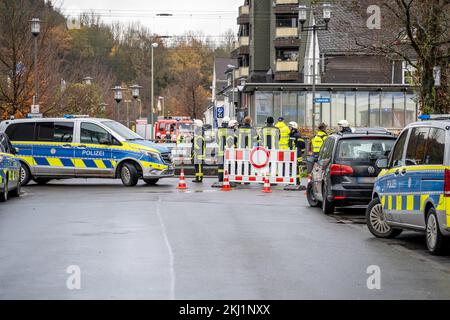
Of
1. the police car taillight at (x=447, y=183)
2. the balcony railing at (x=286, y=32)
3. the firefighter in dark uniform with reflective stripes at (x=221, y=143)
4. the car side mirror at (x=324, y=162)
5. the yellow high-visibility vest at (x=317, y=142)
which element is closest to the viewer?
the police car taillight at (x=447, y=183)

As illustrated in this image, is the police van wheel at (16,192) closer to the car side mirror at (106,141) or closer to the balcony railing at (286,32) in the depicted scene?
the car side mirror at (106,141)

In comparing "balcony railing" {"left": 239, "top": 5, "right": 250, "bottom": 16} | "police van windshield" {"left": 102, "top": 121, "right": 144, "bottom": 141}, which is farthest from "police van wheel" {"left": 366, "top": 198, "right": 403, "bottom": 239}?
"balcony railing" {"left": 239, "top": 5, "right": 250, "bottom": 16}

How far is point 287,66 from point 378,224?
6249cm

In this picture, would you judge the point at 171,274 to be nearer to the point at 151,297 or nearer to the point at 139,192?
the point at 151,297

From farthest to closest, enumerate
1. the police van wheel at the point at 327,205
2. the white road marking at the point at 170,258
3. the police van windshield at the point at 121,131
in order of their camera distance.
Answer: the police van windshield at the point at 121,131 < the police van wheel at the point at 327,205 < the white road marking at the point at 170,258

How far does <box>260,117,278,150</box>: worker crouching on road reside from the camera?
87.8 feet

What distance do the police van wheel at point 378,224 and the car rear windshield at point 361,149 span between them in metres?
3.31

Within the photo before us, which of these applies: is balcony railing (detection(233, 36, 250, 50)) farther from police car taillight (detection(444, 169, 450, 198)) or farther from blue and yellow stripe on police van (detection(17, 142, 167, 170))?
police car taillight (detection(444, 169, 450, 198))

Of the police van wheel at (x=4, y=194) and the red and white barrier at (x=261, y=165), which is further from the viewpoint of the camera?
the red and white barrier at (x=261, y=165)

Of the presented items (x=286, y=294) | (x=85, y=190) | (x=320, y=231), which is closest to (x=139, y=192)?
(x=85, y=190)

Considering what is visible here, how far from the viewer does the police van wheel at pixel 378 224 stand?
14.9 meters

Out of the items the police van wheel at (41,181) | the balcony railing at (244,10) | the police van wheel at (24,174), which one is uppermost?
the balcony railing at (244,10)

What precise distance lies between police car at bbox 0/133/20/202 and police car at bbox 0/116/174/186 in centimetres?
352

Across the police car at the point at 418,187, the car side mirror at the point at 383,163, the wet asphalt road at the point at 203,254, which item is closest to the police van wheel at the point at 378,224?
the police car at the point at 418,187
